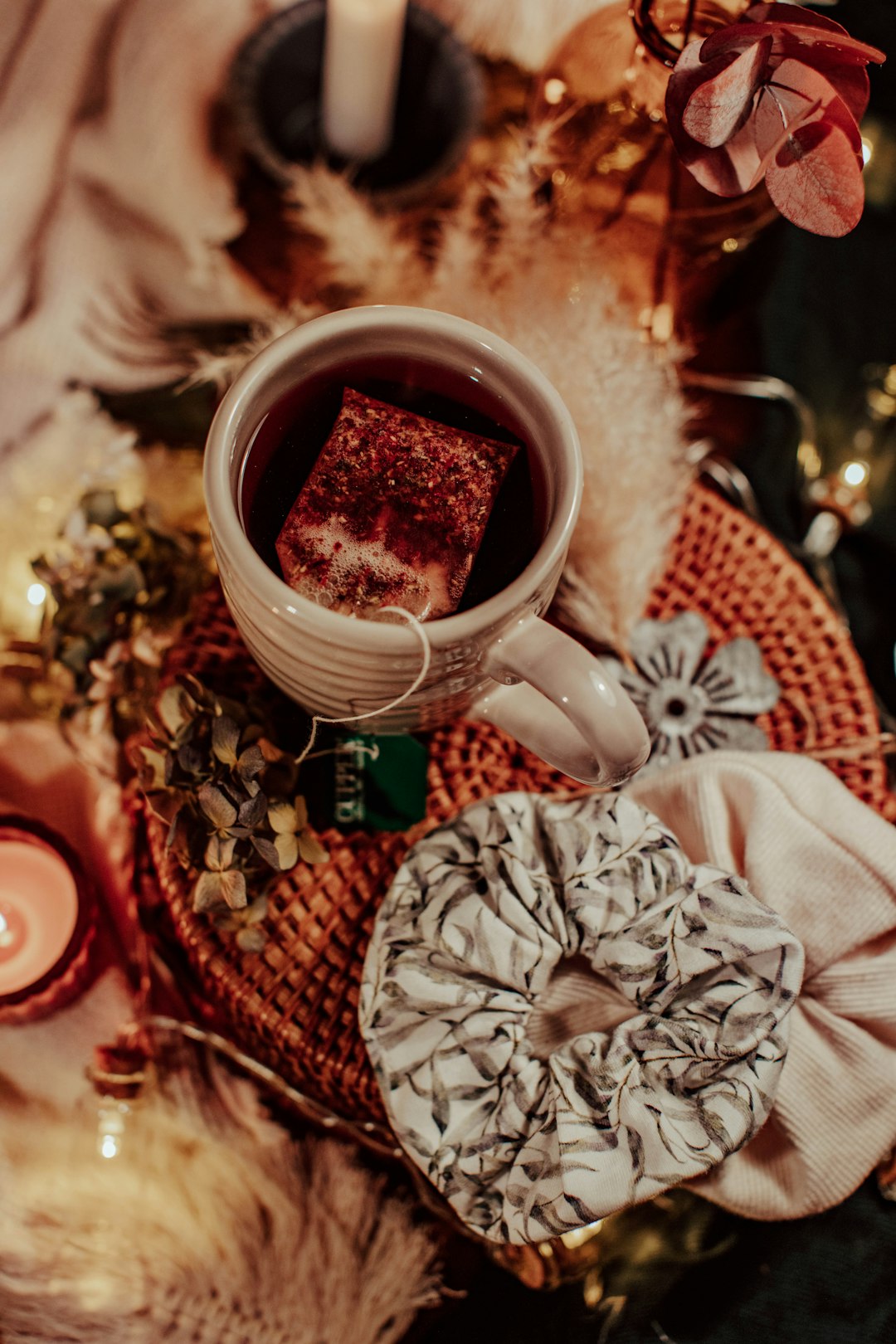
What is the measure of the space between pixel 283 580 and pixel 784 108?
1.26 ft

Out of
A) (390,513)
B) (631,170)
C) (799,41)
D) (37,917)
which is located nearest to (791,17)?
(799,41)

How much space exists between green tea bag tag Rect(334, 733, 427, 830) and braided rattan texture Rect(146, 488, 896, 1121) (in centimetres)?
2

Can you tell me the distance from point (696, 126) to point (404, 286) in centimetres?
33

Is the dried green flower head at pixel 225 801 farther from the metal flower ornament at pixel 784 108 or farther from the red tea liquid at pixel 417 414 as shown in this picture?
the metal flower ornament at pixel 784 108

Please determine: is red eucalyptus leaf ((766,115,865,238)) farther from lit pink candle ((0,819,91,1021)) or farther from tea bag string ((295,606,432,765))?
lit pink candle ((0,819,91,1021))

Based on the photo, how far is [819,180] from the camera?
57 centimetres

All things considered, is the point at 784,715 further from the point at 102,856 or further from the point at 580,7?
the point at 580,7

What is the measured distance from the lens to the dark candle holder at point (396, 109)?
98cm

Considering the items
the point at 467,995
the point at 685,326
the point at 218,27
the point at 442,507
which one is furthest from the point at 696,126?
the point at 218,27

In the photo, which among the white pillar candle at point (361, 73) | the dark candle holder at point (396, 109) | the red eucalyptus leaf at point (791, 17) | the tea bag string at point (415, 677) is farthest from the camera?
the dark candle holder at point (396, 109)

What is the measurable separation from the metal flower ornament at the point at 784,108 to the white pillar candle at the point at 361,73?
43 cm

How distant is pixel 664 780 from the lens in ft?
2.16

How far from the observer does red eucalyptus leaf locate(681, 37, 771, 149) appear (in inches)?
21.5

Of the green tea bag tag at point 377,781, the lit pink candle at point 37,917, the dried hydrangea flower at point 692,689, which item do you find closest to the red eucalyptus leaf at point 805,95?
the dried hydrangea flower at point 692,689
